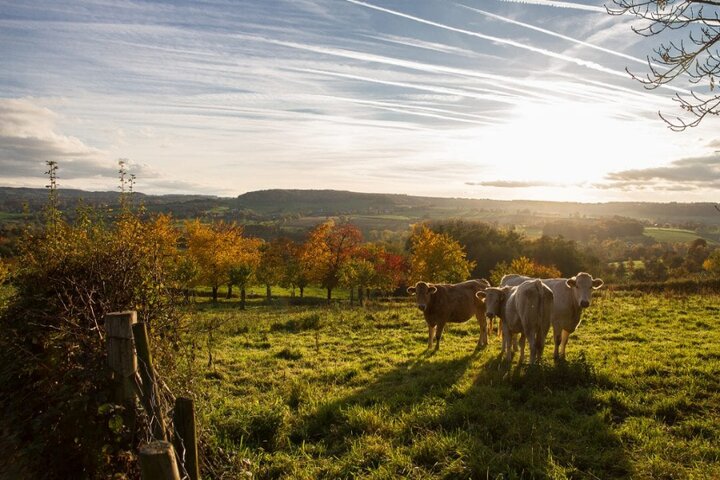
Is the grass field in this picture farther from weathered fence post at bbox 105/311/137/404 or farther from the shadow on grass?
weathered fence post at bbox 105/311/137/404

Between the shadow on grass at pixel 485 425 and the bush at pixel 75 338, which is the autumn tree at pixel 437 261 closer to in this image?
the shadow on grass at pixel 485 425

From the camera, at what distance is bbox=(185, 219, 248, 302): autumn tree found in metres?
50.8

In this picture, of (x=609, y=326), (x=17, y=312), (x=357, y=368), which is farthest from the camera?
(x=609, y=326)

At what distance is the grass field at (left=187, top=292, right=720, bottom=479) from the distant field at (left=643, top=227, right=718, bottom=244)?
14658cm

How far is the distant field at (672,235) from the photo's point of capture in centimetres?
13325

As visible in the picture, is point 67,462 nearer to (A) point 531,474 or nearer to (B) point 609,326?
(A) point 531,474

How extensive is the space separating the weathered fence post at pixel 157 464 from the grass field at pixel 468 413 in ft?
8.89

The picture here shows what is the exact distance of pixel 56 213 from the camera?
8.69 m

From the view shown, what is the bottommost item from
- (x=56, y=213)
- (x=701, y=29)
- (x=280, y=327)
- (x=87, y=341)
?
(x=280, y=327)

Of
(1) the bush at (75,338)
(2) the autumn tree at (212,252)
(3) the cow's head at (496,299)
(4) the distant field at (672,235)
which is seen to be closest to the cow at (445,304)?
(3) the cow's head at (496,299)

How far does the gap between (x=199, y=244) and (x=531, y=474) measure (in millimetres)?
52125

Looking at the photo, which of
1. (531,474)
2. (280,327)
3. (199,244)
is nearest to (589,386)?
(531,474)

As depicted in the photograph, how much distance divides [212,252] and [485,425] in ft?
162

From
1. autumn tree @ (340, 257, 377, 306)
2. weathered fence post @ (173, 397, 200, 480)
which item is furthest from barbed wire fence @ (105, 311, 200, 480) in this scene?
autumn tree @ (340, 257, 377, 306)
